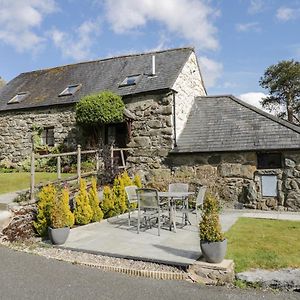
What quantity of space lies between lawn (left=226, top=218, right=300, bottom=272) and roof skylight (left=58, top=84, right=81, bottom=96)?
11567 mm

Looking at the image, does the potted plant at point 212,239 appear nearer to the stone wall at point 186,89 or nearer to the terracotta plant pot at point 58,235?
→ the terracotta plant pot at point 58,235

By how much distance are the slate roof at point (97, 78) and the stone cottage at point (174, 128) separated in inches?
2.3

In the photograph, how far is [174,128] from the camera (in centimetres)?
1380

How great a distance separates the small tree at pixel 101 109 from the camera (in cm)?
1441

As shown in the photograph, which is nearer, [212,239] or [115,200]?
[212,239]

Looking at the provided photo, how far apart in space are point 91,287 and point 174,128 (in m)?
9.54

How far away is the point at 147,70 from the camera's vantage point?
16234mm

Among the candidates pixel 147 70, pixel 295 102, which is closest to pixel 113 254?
pixel 147 70

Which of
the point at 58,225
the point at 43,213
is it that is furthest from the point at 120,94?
the point at 58,225

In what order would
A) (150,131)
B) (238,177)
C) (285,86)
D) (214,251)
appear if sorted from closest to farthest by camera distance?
(214,251), (238,177), (150,131), (285,86)

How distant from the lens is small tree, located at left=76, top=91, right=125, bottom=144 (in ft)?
47.3

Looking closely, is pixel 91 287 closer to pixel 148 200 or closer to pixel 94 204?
pixel 148 200

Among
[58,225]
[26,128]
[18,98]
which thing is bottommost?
[58,225]

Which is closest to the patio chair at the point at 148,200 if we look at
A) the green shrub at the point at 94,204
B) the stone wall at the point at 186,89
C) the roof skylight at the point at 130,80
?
the green shrub at the point at 94,204
